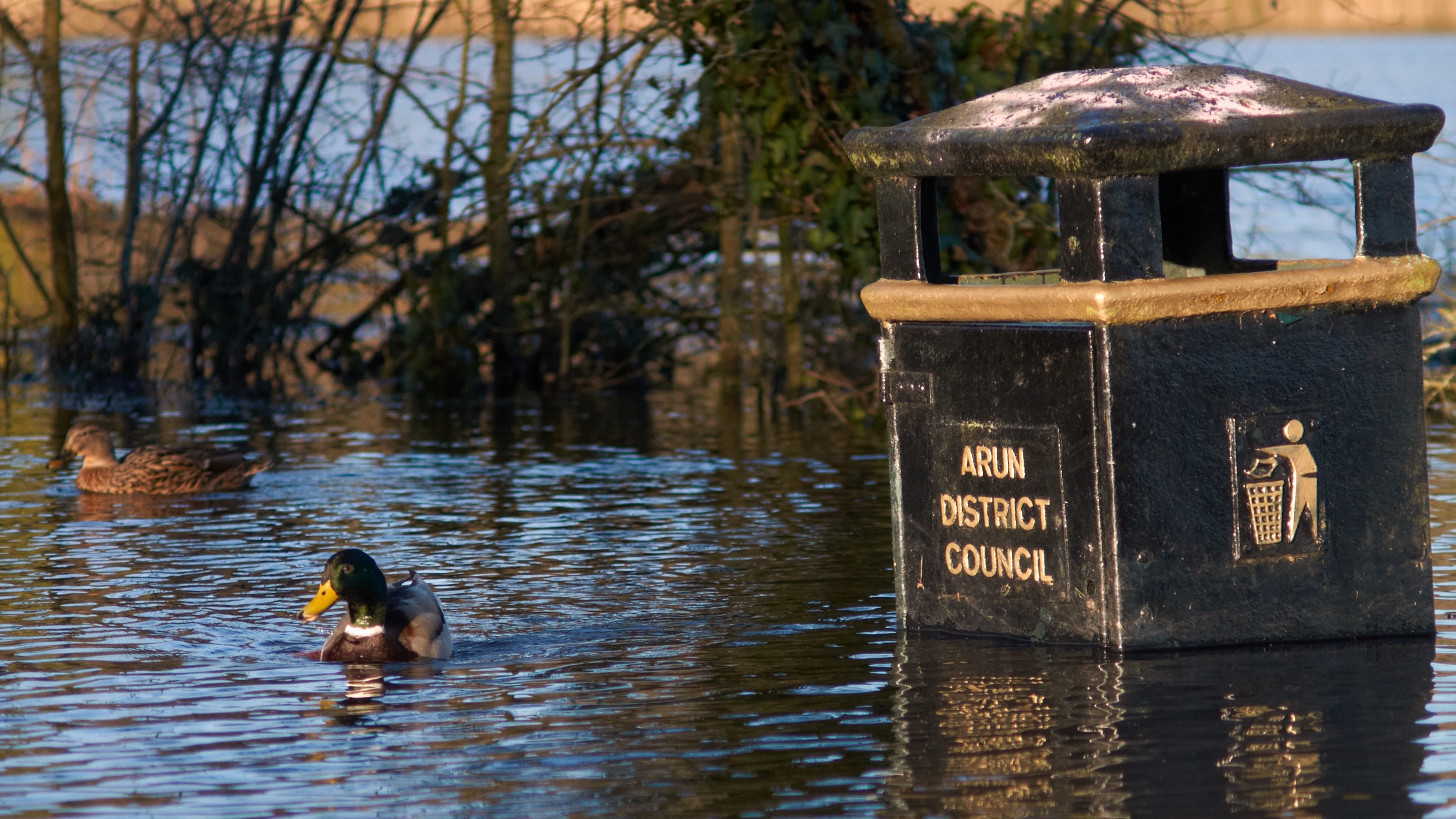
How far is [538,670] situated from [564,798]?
72.7 inches

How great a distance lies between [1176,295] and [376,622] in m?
3.19

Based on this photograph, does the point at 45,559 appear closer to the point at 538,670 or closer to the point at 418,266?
the point at 538,670

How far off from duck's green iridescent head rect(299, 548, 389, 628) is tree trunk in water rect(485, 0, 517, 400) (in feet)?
29.6

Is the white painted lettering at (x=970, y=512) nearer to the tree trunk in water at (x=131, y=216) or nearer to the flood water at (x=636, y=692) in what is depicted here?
the flood water at (x=636, y=692)

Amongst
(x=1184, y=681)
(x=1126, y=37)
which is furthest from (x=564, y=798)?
(x=1126, y=37)

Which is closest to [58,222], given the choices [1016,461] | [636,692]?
[636,692]

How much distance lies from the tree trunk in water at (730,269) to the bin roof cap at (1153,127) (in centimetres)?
820

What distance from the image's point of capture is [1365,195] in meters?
7.35

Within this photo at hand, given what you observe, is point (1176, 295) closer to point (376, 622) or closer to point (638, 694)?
point (638, 694)

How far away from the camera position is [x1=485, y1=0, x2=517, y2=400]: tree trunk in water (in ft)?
57.5

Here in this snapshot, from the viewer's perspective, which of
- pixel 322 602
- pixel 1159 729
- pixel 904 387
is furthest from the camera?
pixel 322 602

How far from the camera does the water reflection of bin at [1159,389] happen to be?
6957mm

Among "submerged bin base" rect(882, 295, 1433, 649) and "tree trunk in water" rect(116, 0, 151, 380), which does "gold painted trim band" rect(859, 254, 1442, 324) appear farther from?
"tree trunk in water" rect(116, 0, 151, 380)

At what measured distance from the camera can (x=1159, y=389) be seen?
699 cm
